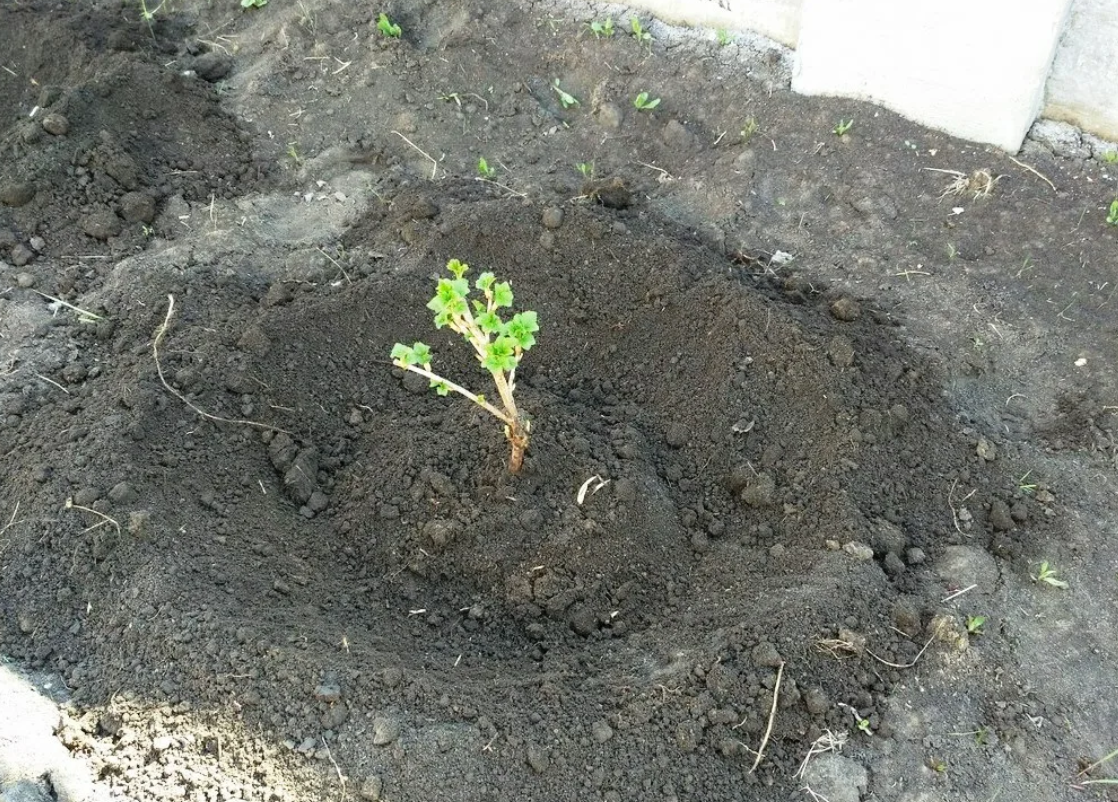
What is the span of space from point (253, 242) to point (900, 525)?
2561mm

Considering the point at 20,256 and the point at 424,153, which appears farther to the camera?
the point at 424,153

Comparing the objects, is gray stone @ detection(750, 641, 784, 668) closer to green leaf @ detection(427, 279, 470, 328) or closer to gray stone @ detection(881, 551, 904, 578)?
gray stone @ detection(881, 551, 904, 578)

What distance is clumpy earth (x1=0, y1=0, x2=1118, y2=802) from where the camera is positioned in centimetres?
224

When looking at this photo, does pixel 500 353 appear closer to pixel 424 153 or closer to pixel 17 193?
pixel 424 153

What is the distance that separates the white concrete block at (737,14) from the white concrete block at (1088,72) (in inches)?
43.3

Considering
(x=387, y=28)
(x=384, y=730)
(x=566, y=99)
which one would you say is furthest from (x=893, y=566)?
(x=387, y=28)

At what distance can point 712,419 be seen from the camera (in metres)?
2.97

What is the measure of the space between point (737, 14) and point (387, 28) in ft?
5.29

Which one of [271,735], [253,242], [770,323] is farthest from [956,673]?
[253,242]

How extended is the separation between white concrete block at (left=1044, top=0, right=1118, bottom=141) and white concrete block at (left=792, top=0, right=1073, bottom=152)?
11 cm

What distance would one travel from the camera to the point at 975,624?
2436mm

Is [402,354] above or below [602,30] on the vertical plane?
above

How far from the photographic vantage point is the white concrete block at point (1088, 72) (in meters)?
3.44

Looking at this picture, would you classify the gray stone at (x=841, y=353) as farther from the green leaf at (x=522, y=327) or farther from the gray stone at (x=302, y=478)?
the gray stone at (x=302, y=478)
